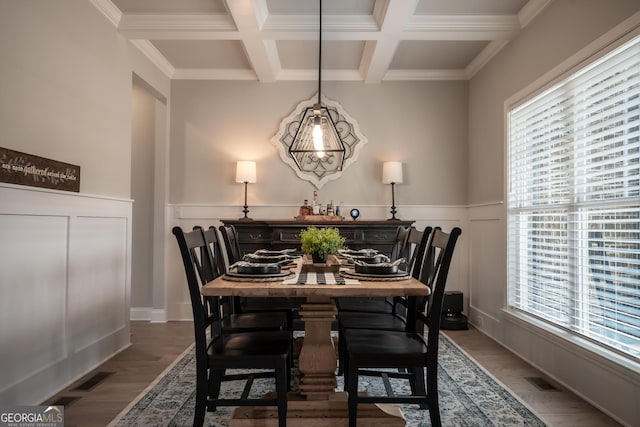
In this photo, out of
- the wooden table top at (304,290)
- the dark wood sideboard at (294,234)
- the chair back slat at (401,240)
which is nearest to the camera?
the wooden table top at (304,290)

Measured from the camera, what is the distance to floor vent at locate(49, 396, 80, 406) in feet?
7.82

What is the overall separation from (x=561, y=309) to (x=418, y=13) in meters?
2.42

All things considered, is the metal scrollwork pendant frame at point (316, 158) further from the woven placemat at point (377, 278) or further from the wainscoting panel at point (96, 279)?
the woven placemat at point (377, 278)

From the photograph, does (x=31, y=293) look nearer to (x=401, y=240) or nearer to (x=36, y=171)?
(x=36, y=171)

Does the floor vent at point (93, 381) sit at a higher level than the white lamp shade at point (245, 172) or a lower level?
lower

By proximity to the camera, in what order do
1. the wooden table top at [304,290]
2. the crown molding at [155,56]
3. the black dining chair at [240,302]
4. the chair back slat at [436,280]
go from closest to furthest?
the wooden table top at [304,290] → the chair back slat at [436,280] → the black dining chair at [240,302] → the crown molding at [155,56]

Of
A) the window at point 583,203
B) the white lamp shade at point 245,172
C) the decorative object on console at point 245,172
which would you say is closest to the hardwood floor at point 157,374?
the window at point 583,203

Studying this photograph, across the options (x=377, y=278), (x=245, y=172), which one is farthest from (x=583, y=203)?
(x=245, y=172)

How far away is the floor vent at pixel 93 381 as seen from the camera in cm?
261

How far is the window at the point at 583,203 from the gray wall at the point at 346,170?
113 centimetres

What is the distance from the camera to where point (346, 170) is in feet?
14.9

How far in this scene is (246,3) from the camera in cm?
296

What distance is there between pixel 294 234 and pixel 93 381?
2010 mm

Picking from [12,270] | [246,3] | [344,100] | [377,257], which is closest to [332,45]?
[344,100]
